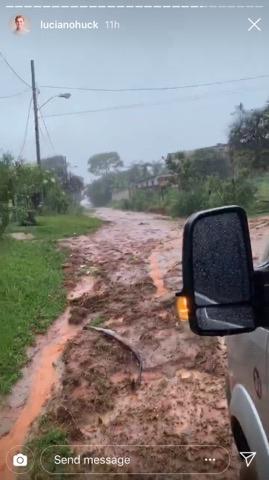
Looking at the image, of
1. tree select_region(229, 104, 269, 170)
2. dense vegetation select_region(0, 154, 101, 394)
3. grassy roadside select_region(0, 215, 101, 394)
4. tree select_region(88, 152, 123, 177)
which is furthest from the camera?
grassy roadside select_region(0, 215, 101, 394)

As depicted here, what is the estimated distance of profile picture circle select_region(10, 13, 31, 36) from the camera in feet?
5.41

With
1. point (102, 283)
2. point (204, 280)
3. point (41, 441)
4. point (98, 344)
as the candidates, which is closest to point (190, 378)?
point (98, 344)

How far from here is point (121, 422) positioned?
87.3 inches

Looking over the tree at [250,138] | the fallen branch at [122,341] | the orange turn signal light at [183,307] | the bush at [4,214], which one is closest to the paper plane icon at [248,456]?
the orange turn signal light at [183,307]

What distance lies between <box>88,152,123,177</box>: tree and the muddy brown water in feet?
1.38

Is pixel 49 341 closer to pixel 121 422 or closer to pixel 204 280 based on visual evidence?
pixel 121 422

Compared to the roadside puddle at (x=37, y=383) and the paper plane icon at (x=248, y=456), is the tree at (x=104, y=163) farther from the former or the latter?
the paper plane icon at (x=248, y=456)

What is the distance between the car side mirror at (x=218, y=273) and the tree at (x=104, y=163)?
4.44 ft

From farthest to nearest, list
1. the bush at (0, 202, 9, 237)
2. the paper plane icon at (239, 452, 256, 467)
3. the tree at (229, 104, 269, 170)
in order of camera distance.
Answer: the bush at (0, 202, 9, 237), the tree at (229, 104, 269, 170), the paper plane icon at (239, 452, 256, 467)

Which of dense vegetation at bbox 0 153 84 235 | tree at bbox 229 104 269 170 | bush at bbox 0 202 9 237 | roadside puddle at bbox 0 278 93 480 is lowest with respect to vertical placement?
roadside puddle at bbox 0 278 93 480

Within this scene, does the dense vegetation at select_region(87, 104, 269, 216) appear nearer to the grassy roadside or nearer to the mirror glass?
the grassy roadside

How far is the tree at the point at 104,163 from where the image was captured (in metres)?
2.12

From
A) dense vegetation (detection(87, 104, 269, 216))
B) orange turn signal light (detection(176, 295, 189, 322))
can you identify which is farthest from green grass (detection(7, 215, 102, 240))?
orange turn signal light (detection(176, 295, 189, 322))
